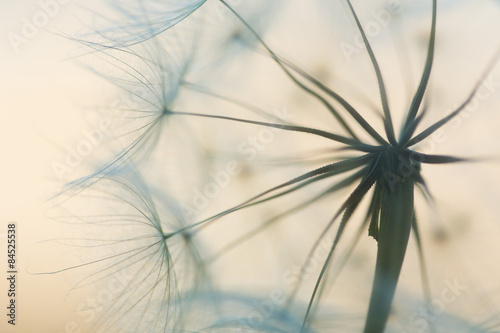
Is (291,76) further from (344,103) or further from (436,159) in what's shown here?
(436,159)

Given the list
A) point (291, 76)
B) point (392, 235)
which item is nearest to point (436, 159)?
point (392, 235)

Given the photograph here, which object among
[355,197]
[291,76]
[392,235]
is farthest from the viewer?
[291,76]

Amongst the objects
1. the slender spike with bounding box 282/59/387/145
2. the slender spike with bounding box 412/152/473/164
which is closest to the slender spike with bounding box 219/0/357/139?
the slender spike with bounding box 282/59/387/145

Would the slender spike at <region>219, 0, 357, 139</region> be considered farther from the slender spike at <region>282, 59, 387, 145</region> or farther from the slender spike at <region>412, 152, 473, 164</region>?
the slender spike at <region>412, 152, 473, 164</region>

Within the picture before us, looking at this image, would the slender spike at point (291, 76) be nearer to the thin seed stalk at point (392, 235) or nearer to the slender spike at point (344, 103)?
the slender spike at point (344, 103)

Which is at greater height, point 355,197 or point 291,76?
point 291,76

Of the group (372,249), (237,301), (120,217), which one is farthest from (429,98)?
(120,217)

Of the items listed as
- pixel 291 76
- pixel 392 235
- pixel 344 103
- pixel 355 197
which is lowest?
pixel 392 235

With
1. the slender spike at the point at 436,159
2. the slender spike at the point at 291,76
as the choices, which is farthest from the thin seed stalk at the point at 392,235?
the slender spike at the point at 291,76
